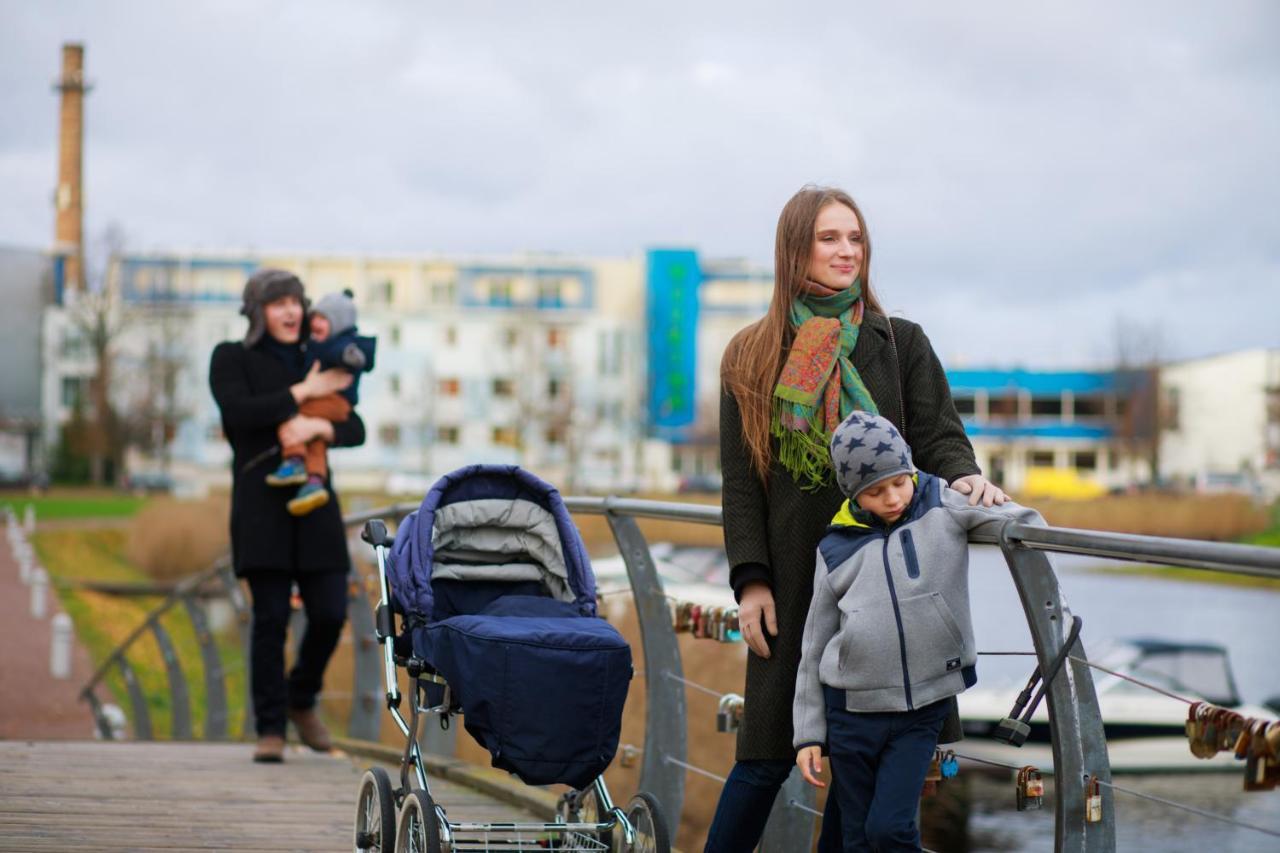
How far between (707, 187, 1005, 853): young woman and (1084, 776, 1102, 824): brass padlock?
2.02 feet

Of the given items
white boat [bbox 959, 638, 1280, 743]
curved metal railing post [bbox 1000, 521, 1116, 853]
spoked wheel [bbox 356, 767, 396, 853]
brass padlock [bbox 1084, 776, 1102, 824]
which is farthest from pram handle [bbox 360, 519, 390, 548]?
white boat [bbox 959, 638, 1280, 743]

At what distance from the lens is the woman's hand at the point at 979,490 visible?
10.1ft

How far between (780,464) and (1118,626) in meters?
30.8

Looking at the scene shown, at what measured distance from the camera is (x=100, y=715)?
1422cm

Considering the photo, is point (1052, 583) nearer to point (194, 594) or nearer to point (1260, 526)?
point (194, 594)

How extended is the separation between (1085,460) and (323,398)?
8133 cm

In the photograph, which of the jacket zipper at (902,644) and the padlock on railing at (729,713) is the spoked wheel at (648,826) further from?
the jacket zipper at (902,644)

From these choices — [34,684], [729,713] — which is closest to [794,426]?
[729,713]

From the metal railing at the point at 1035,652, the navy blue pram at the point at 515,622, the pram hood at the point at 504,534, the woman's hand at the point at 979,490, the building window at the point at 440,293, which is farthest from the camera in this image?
the building window at the point at 440,293

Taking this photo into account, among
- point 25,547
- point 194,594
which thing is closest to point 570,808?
point 194,594

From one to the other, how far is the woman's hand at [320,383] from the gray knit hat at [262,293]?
0.24 metres

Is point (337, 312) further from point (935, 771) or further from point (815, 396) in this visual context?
point (935, 771)

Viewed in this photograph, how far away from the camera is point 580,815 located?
4211mm

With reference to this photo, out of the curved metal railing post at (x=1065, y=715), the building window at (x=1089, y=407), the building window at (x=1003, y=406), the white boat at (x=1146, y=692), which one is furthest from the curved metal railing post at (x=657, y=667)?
the building window at (x=1089, y=407)
